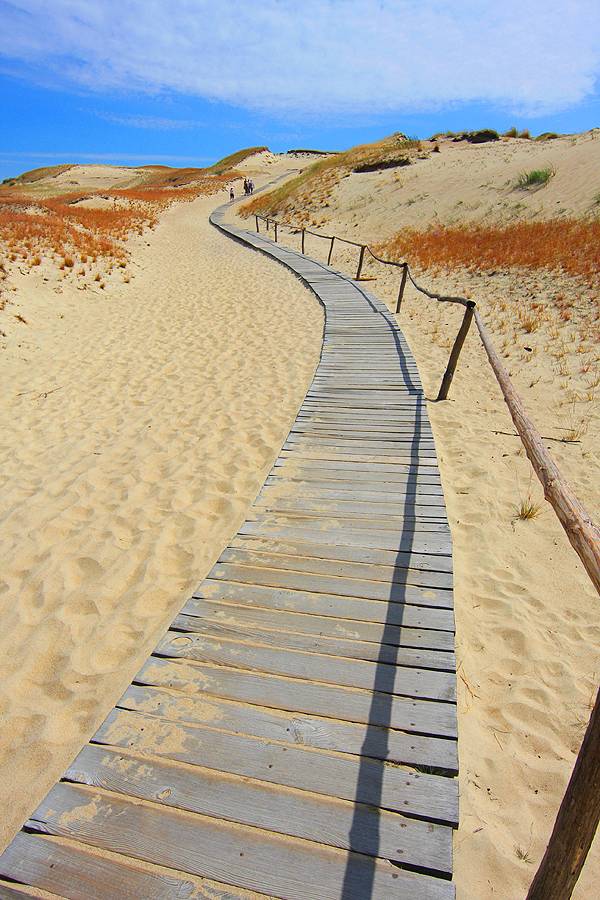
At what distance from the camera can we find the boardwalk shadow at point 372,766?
5.51 ft

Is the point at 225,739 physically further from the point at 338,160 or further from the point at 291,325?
the point at 338,160

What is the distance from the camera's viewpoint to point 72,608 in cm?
315

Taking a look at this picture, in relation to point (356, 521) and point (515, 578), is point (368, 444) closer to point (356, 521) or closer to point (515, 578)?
point (356, 521)

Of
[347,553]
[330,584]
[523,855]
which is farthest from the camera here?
[347,553]

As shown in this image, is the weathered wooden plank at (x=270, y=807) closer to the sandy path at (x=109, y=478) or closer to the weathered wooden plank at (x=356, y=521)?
the sandy path at (x=109, y=478)

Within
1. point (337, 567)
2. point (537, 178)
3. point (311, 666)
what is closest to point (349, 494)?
point (337, 567)

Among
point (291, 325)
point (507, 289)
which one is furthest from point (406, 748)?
point (507, 289)

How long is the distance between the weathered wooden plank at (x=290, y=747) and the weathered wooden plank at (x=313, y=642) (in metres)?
0.40

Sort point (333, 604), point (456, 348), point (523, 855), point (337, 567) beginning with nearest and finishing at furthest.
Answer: point (523, 855), point (333, 604), point (337, 567), point (456, 348)

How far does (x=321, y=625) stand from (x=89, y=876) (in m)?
1.43

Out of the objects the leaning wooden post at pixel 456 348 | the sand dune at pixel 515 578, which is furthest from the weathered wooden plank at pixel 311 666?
the leaning wooden post at pixel 456 348

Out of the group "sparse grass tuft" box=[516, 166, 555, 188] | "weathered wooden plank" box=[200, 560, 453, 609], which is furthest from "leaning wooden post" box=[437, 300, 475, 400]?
"sparse grass tuft" box=[516, 166, 555, 188]

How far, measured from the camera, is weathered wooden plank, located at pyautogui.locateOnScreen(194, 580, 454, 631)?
275 cm

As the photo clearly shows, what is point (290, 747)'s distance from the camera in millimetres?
2076
